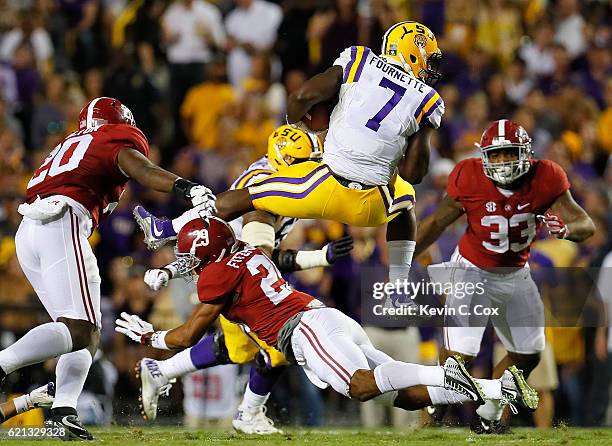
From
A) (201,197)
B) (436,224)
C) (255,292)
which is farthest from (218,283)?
(436,224)

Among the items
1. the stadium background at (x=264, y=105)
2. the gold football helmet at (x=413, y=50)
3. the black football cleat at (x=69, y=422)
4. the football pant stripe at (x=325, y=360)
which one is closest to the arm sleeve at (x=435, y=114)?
the gold football helmet at (x=413, y=50)

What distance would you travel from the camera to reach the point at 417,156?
7844 mm

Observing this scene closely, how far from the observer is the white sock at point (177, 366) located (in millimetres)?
8352

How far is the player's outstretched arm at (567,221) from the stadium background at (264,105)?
2426 mm

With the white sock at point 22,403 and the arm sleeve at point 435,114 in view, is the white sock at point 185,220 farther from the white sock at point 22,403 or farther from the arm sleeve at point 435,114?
the arm sleeve at point 435,114

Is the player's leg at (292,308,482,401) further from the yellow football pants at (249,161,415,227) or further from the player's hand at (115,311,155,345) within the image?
the player's hand at (115,311,155,345)

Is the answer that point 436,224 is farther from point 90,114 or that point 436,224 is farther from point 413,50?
point 90,114

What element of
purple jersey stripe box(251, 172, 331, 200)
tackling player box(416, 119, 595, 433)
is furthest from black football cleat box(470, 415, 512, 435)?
purple jersey stripe box(251, 172, 331, 200)

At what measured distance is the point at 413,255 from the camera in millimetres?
8500

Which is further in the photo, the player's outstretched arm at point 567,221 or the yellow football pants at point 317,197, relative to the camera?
the player's outstretched arm at point 567,221

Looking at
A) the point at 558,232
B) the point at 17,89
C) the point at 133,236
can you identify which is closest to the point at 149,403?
the point at 558,232

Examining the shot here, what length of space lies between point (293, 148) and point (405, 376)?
2.50 m

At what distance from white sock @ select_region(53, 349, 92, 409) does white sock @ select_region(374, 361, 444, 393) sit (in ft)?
5.80

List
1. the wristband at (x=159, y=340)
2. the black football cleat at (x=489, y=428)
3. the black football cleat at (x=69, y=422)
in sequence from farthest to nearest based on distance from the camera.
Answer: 1. the black football cleat at (x=489, y=428)
2. the wristband at (x=159, y=340)
3. the black football cleat at (x=69, y=422)
